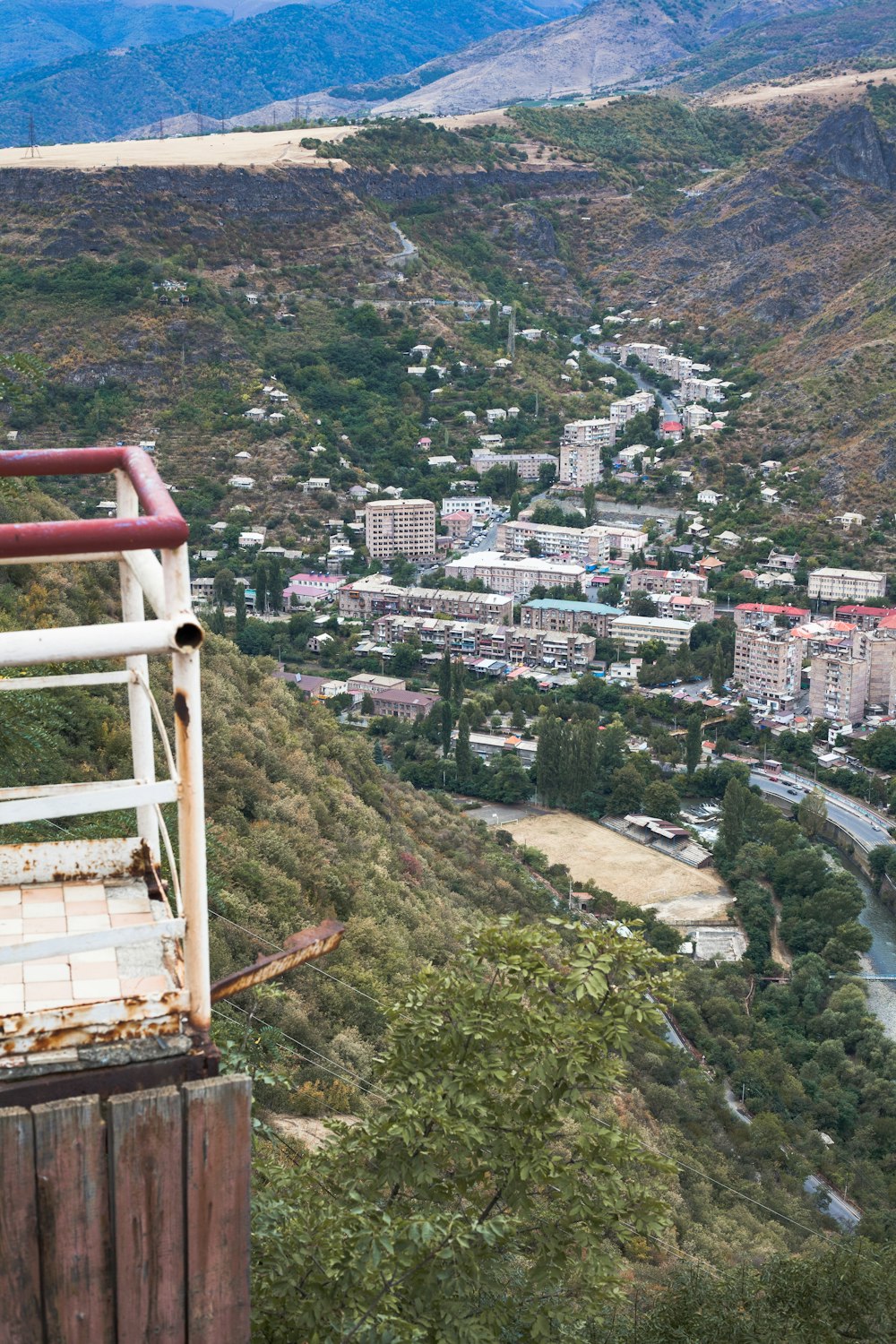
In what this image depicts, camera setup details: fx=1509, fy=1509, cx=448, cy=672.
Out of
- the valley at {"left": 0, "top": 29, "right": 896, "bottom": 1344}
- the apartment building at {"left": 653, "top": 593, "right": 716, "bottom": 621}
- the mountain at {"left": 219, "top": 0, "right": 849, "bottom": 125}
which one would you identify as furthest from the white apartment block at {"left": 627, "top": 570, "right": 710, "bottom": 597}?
the mountain at {"left": 219, "top": 0, "right": 849, "bottom": 125}

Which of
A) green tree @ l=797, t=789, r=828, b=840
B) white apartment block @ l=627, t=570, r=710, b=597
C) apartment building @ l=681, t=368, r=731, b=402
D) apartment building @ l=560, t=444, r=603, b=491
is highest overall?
apartment building @ l=681, t=368, r=731, b=402

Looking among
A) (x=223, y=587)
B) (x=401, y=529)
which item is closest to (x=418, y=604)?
(x=401, y=529)

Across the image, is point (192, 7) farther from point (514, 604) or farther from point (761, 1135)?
point (761, 1135)

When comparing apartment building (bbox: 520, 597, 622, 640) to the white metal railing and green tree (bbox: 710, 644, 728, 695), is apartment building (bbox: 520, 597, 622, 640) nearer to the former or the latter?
green tree (bbox: 710, 644, 728, 695)

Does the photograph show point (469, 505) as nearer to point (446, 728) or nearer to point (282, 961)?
point (446, 728)

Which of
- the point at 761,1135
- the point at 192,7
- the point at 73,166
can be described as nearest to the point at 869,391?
the point at 73,166

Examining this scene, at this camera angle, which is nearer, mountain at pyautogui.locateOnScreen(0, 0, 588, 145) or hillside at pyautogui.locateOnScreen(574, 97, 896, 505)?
hillside at pyautogui.locateOnScreen(574, 97, 896, 505)
